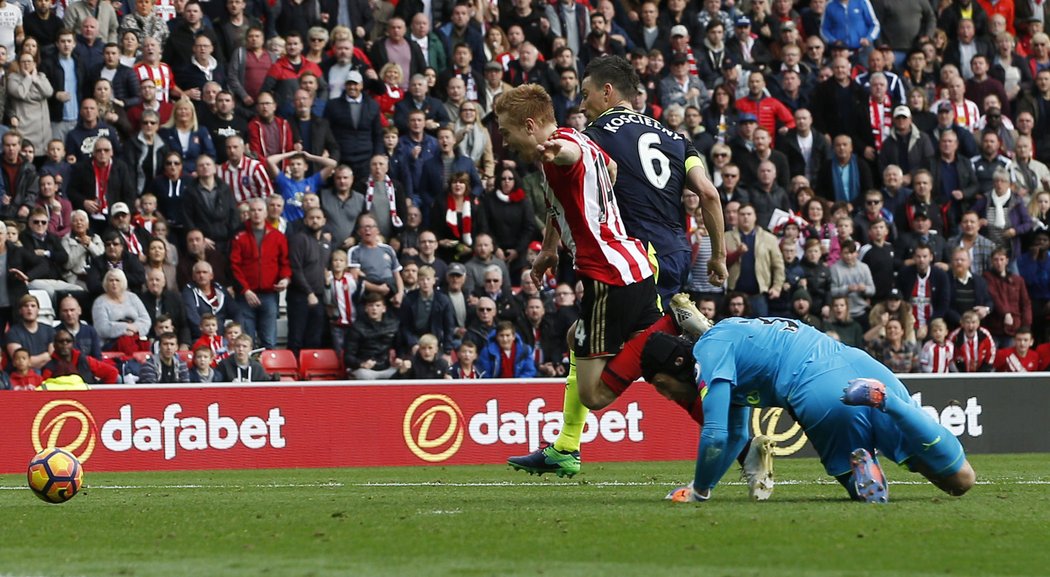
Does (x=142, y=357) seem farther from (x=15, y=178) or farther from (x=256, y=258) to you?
(x=15, y=178)

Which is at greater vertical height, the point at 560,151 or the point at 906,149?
the point at 906,149

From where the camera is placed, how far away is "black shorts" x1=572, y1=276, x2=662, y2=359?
9492 mm

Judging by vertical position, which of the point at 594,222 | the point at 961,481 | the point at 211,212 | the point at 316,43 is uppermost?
the point at 316,43

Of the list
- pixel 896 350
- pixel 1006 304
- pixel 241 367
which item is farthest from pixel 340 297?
pixel 1006 304

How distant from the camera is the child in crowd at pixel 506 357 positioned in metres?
18.5

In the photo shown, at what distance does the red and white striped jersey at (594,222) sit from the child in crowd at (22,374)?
28.6 ft

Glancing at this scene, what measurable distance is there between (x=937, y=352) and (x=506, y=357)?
5.38 m

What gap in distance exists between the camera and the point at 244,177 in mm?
19156

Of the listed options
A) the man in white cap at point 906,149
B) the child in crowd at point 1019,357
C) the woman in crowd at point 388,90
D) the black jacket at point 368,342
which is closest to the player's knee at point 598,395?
the black jacket at point 368,342

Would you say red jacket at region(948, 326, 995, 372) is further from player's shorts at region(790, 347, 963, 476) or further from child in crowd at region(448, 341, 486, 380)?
player's shorts at region(790, 347, 963, 476)

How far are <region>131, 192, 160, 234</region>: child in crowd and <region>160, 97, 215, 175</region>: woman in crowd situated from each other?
81cm

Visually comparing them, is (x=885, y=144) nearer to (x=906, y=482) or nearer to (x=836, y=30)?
(x=836, y=30)

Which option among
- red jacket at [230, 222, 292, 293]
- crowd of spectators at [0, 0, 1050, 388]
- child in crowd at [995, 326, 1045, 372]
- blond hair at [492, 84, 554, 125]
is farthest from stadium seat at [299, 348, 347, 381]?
blond hair at [492, 84, 554, 125]

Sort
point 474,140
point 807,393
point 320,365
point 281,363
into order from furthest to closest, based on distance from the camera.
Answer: point 474,140 → point 320,365 → point 281,363 → point 807,393
